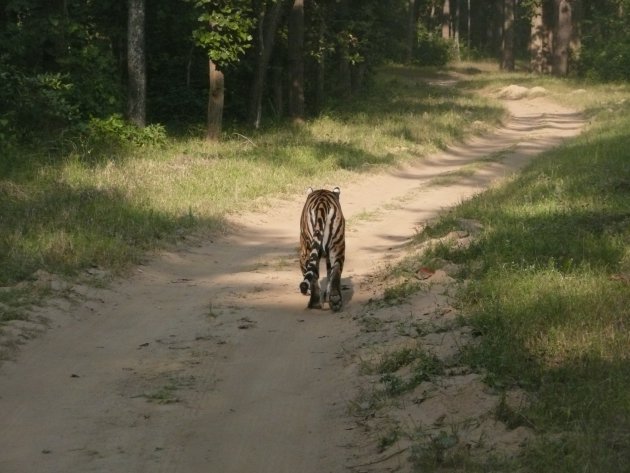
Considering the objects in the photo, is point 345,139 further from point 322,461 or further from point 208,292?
point 322,461

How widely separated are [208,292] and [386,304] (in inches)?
93.2

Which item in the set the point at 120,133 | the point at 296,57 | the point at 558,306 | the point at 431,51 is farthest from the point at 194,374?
the point at 431,51

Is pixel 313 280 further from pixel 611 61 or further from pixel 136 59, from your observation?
pixel 611 61

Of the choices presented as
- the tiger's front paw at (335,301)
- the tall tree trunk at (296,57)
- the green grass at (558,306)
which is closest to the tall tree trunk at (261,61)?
the tall tree trunk at (296,57)

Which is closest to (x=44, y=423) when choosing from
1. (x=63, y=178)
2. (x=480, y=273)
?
(x=480, y=273)

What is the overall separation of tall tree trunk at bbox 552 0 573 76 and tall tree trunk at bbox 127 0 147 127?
1323 inches

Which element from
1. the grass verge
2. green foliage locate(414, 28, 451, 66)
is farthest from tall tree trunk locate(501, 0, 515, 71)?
the grass verge

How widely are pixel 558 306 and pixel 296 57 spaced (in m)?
22.6

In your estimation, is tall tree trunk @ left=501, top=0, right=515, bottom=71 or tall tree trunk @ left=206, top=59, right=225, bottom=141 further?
tall tree trunk @ left=501, top=0, right=515, bottom=71

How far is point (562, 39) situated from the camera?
5397cm

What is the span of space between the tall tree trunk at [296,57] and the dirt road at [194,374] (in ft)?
52.2

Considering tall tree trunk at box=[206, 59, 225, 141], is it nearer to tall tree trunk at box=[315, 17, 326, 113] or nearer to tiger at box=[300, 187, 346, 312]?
tall tree trunk at box=[315, 17, 326, 113]

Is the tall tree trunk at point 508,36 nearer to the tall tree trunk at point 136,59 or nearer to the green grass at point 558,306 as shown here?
the tall tree trunk at point 136,59

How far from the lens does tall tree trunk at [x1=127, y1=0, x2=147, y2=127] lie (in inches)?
909
